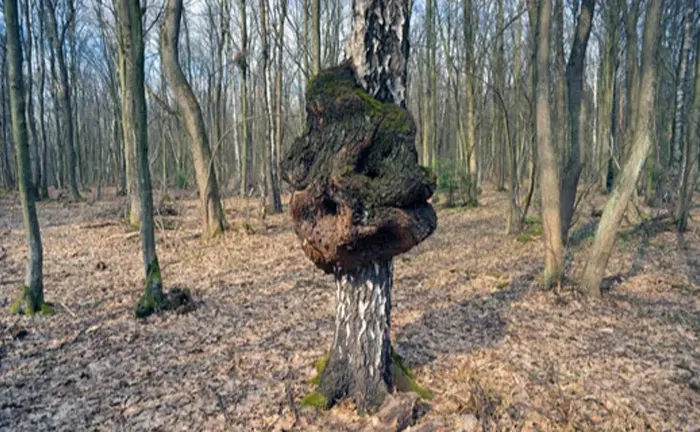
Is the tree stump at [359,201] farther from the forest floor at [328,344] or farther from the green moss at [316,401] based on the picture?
the forest floor at [328,344]

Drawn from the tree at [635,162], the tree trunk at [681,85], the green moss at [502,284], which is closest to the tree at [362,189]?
the green moss at [502,284]

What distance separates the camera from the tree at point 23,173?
555 cm

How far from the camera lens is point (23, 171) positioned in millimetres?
5652

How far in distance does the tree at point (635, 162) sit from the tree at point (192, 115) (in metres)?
7.81

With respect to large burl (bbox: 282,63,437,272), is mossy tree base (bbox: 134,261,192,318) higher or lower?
lower

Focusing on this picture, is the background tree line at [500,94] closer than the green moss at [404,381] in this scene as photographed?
No

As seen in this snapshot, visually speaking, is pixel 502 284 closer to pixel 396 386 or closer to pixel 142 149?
pixel 396 386

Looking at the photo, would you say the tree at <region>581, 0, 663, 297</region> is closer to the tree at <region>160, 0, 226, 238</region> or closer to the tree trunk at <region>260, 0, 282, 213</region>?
the tree at <region>160, 0, 226, 238</region>

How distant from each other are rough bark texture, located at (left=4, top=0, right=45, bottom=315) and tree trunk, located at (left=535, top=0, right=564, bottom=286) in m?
6.87

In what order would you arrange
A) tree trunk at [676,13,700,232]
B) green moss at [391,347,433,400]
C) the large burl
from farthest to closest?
1. tree trunk at [676,13,700,232]
2. green moss at [391,347,433,400]
3. the large burl

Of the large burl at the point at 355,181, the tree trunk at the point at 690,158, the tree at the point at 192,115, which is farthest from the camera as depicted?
the tree at the point at 192,115

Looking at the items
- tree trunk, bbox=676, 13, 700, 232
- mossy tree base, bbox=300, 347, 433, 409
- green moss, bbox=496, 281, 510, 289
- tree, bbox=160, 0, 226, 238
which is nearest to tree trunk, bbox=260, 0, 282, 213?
tree, bbox=160, 0, 226, 238

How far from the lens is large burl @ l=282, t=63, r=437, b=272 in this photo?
9.55 feet

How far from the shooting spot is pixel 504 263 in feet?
26.7
